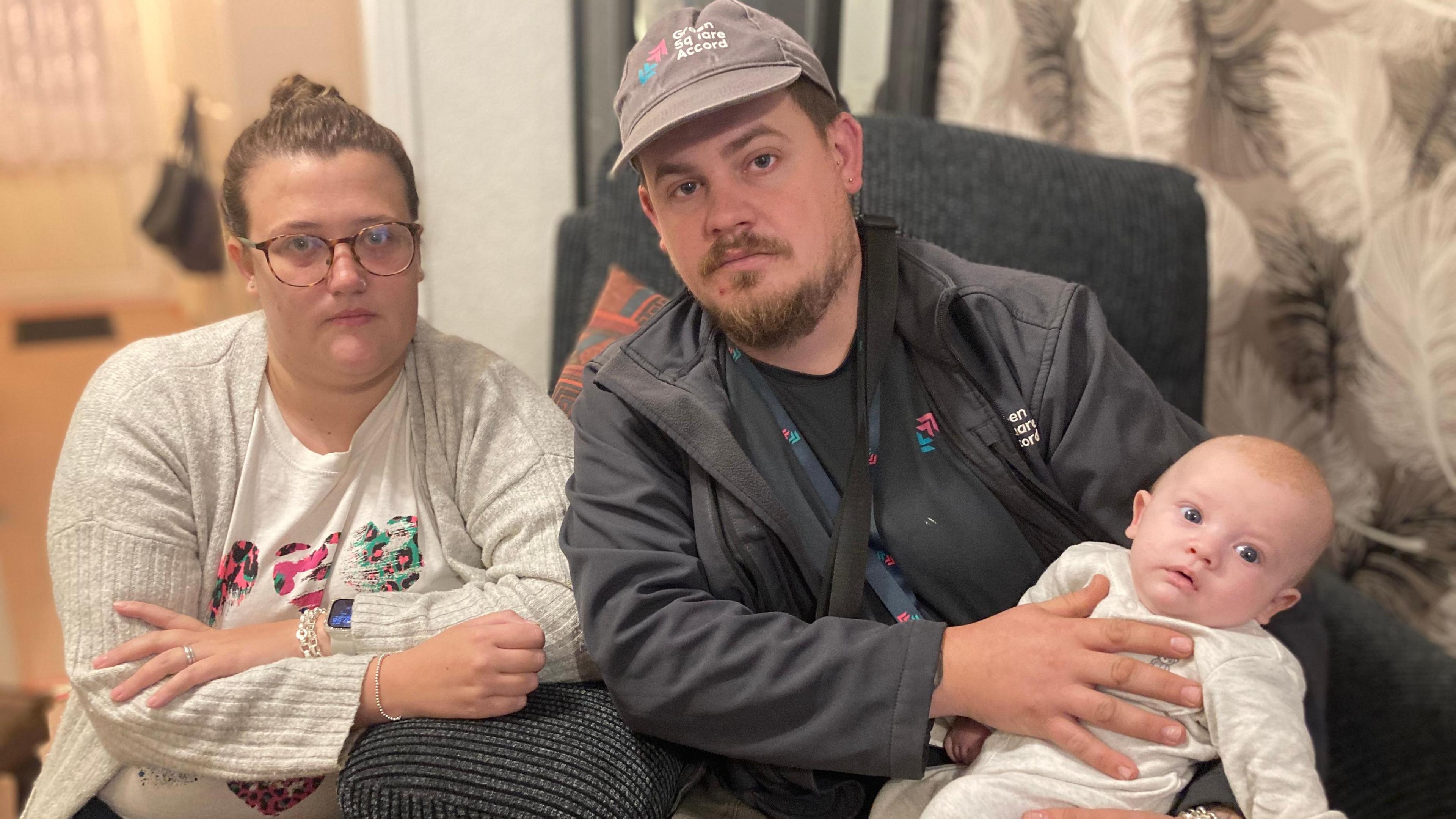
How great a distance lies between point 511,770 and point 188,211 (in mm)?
3406

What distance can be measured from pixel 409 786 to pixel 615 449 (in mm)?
437

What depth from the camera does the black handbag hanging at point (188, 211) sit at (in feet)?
11.8

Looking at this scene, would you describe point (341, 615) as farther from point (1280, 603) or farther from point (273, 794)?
point (1280, 603)

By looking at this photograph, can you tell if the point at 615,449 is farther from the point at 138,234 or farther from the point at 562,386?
the point at 138,234

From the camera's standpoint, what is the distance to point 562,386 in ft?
5.16

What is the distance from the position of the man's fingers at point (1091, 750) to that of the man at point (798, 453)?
3 cm

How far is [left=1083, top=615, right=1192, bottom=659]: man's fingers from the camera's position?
101cm

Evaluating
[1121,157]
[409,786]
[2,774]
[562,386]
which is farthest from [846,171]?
[2,774]

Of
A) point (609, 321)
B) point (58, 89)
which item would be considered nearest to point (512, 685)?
point (609, 321)

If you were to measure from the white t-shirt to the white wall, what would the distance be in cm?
89

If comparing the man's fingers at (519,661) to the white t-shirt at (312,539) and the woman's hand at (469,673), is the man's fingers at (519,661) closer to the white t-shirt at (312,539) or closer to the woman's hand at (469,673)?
the woman's hand at (469,673)

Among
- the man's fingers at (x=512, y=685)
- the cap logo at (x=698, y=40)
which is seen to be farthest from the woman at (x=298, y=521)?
the cap logo at (x=698, y=40)

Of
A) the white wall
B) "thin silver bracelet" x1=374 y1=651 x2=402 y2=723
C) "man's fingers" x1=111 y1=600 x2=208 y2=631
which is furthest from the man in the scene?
the white wall

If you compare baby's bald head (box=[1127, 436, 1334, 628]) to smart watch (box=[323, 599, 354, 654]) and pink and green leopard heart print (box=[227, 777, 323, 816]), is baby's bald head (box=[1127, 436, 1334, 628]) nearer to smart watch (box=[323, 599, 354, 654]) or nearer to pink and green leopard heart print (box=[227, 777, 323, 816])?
smart watch (box=[323, 599, 354, 654])
